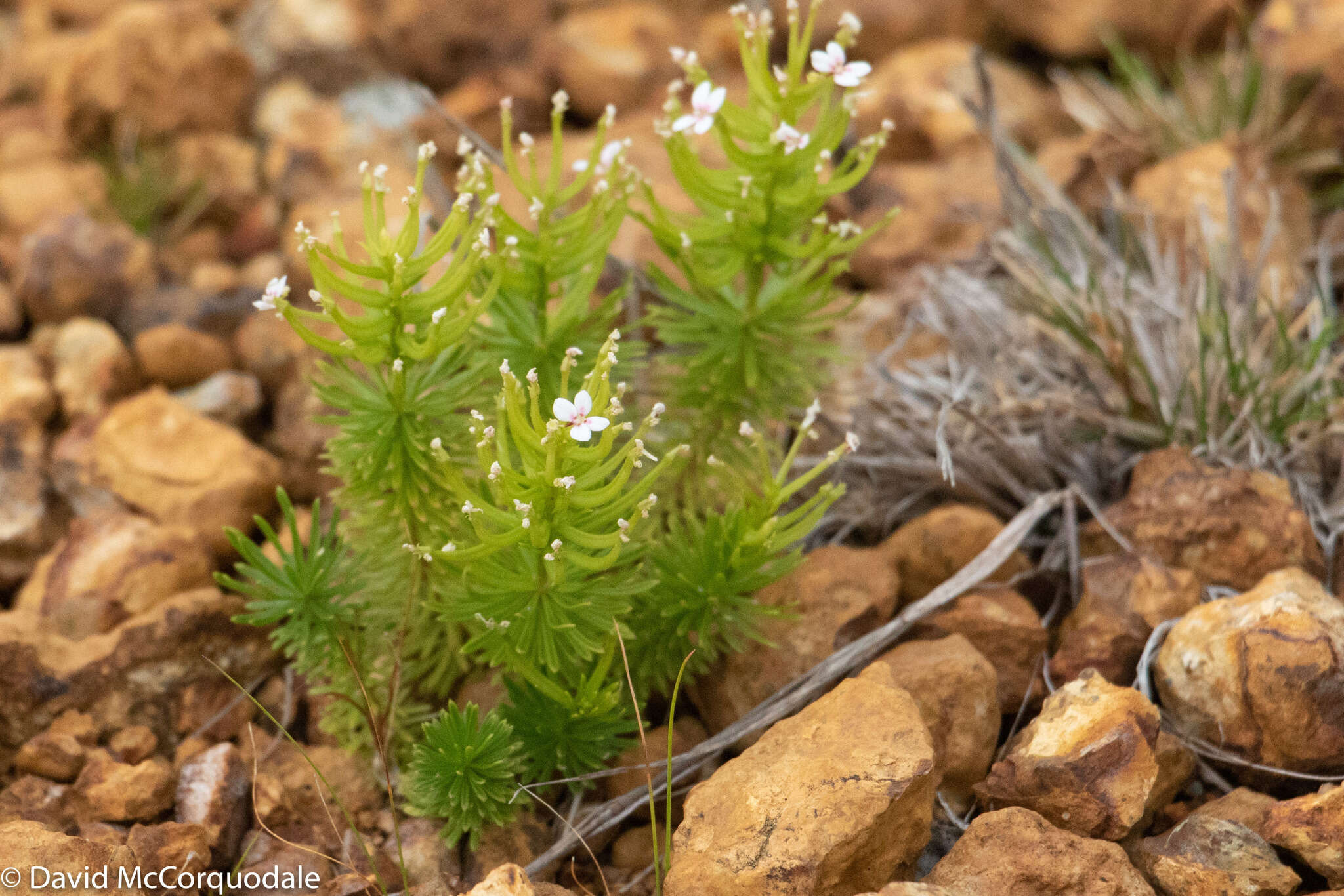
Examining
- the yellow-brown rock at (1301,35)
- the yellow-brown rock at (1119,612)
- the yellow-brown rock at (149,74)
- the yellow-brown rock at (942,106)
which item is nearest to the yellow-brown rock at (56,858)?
the yellow-brown rock at (1119,612)

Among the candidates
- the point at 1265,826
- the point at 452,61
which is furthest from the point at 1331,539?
the point at 452,61

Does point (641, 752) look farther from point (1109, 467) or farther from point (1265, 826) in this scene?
point (1109, 467)

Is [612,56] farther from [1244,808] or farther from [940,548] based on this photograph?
[1244,808]

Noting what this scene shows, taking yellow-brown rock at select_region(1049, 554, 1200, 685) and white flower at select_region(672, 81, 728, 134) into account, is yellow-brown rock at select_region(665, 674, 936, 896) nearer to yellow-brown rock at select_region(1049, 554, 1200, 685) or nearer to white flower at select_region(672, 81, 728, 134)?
yellow-brown rock at select_region(1049, 554, 1200, 685)

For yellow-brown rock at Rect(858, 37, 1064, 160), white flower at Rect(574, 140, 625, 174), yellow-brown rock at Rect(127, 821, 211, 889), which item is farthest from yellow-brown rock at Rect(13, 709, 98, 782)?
yellow-brown rock at Rect(858, 37, 1064, 160)

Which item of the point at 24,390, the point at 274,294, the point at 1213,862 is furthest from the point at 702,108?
the point at 24,390
